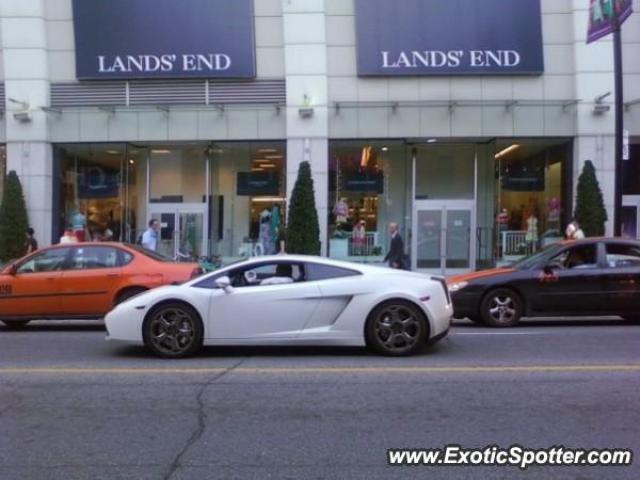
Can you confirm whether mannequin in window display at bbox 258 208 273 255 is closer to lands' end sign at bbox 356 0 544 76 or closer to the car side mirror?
lands' end sign at bbox 356 0 544 76

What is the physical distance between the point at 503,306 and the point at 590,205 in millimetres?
9060

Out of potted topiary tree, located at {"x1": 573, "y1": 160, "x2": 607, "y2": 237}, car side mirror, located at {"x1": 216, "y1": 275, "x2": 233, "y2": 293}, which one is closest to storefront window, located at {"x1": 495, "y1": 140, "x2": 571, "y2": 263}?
potted topiary tree, located at {"x1": 573, "y1": 160, "x2": 607, "y2": 237}

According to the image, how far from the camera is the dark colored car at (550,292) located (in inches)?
453

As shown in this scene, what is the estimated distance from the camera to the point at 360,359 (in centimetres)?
851

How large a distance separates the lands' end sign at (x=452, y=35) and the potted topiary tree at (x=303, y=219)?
3.83 metres

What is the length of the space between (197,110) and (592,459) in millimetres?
17357

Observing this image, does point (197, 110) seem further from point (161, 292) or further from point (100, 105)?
point (161, 292)

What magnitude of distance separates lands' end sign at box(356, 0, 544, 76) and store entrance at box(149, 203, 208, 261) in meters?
6.82

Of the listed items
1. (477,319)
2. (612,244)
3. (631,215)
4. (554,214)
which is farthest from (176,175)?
(612,244)

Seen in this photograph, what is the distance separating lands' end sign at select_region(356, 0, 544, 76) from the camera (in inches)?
784

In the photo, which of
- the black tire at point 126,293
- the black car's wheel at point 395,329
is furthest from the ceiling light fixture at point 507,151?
the black car's wheel at point 395,329

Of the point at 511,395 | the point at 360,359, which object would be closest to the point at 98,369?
the point at 360,359

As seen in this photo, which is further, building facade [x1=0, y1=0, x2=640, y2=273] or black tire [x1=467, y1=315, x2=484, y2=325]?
building facade [x1=0, y1=0, x2=640, y2=273]

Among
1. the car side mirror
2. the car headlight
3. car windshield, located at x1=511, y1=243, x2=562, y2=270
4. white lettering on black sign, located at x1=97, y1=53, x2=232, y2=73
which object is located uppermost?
white lettering on black sign, located at x1=97, y1=53, x2=232, y2=73
